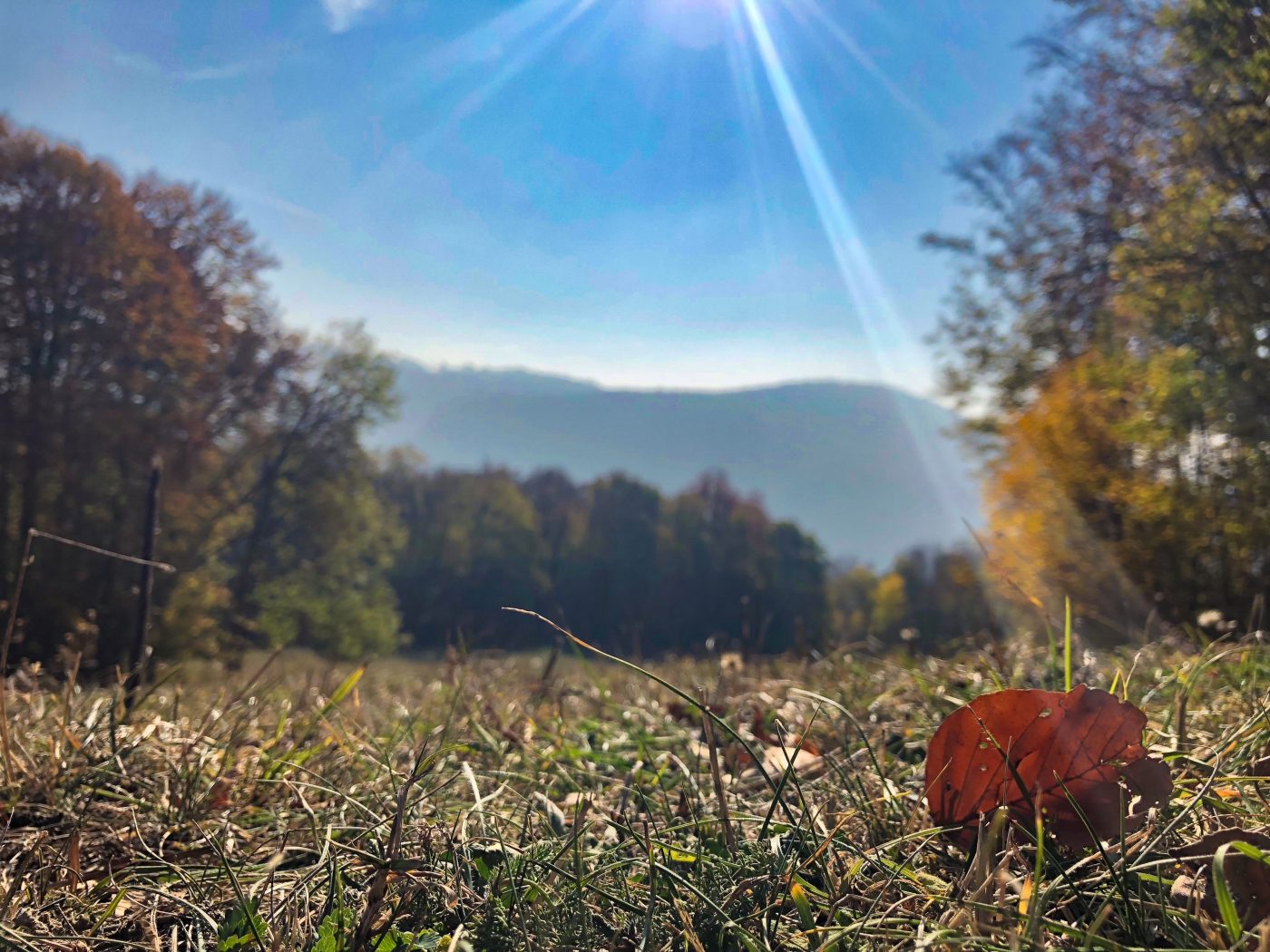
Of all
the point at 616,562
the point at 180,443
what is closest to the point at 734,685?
the point at 180,443

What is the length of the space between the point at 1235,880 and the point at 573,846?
0.85 meters

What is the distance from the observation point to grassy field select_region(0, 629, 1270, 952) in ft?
2.82

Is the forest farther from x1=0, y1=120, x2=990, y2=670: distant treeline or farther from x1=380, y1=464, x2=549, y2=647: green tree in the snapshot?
x1=380, y1=464, x2=549, y2=647: green tree

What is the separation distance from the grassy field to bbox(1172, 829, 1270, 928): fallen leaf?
0.05 ft

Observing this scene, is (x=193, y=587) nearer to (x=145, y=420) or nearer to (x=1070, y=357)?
(x=145, y=420)

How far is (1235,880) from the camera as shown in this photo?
0.81 meters

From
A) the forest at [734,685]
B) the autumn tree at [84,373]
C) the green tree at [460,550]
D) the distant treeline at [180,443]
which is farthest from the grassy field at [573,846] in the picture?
the green tree at [460,550]

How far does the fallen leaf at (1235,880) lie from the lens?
31.0 inches

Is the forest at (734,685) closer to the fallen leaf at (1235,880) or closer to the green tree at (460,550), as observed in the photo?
the fallen leaf at (1235,880)

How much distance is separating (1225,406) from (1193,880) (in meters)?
6.18

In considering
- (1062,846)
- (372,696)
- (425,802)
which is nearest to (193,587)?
(372,696)

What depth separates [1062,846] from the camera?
978 millimetres

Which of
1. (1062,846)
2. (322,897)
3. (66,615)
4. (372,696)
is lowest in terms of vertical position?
(66,615)

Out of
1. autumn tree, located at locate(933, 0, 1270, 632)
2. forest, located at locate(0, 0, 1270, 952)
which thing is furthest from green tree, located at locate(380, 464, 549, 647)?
autumn tree, located at locate(933, 0, 1270, 632)
